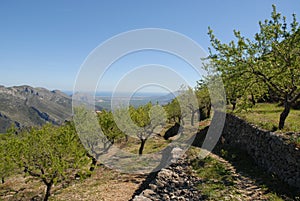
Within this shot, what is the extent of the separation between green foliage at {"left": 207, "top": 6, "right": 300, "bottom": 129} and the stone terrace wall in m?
2.30

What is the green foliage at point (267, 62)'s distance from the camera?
17.3 metres

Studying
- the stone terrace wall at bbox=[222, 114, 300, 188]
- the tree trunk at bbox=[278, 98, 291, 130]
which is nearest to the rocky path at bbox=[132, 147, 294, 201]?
the stone terrace wall at bbox=[222, 114, 300, 188]

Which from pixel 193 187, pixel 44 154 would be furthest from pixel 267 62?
pixel 44 154

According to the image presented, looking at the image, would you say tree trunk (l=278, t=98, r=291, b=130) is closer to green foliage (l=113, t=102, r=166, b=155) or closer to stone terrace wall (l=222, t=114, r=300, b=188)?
stone terrace wall (l=222, t=114, r=300, b=188)

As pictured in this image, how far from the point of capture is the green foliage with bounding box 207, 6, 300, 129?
1727 centimetres

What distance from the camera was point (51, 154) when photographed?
2209cm

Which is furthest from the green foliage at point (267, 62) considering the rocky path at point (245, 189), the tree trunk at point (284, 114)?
the rocky path at point (245, 189)

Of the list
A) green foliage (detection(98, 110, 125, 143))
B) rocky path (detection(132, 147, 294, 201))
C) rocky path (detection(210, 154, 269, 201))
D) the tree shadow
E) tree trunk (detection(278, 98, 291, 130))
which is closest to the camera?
the tree shadow

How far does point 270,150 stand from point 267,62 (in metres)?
6.92

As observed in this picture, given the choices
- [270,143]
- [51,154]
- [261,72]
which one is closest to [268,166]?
[270,143]

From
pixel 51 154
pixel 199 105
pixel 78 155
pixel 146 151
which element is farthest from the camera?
pixel 199 105

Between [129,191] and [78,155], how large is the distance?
6958 mm

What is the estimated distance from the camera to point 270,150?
17891 mm

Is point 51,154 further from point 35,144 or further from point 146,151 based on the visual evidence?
point 146,151
